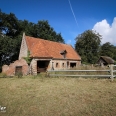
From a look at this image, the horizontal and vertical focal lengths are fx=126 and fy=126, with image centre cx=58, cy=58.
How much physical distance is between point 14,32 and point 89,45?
27.1 meters

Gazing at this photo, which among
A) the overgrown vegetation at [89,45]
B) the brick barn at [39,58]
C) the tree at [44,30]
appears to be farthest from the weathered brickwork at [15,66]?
the overgrown vegetation at [89,45]

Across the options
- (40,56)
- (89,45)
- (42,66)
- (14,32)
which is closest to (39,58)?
(40,56)

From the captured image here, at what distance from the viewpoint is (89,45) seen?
47.8 m

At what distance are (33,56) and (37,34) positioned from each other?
22865mm

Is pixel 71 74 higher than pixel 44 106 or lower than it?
higher

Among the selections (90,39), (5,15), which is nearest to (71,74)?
(5,15)

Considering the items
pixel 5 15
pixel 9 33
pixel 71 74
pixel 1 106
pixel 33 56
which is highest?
pixel 5 15

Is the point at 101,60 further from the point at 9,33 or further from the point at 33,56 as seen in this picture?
the point at 9,33

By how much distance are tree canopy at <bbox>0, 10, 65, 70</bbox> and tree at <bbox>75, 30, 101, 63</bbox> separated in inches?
424

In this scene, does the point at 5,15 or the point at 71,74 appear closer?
the point at 71,74

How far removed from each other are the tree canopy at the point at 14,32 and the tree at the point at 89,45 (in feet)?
35.3

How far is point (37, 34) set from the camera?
43.4 metres

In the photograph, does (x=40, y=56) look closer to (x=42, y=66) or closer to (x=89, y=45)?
(x=42, y=66)

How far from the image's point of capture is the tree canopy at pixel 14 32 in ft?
98.9
